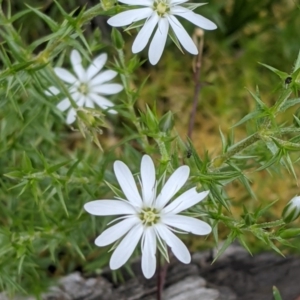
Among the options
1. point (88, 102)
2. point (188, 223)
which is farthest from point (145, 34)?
point (88, 102)

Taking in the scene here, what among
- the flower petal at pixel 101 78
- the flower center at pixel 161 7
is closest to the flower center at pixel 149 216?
the flower center at pixel 161 7

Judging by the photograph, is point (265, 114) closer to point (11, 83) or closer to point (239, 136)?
point (11, 83)

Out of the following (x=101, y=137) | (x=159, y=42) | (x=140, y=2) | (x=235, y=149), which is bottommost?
(x=235, y=149)

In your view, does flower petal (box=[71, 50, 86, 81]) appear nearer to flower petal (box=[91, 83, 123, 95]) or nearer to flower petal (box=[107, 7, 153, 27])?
flower petal (box=[91, 83, 123, 95])

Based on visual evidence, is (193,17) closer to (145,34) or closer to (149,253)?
(145,34)

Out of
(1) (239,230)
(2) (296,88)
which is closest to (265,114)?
(2) (296,88)

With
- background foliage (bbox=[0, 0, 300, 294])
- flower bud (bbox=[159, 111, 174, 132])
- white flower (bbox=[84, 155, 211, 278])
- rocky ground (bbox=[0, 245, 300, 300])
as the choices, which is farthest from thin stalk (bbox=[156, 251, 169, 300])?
flower bud (bbox=[159, 111, 174, 132])
